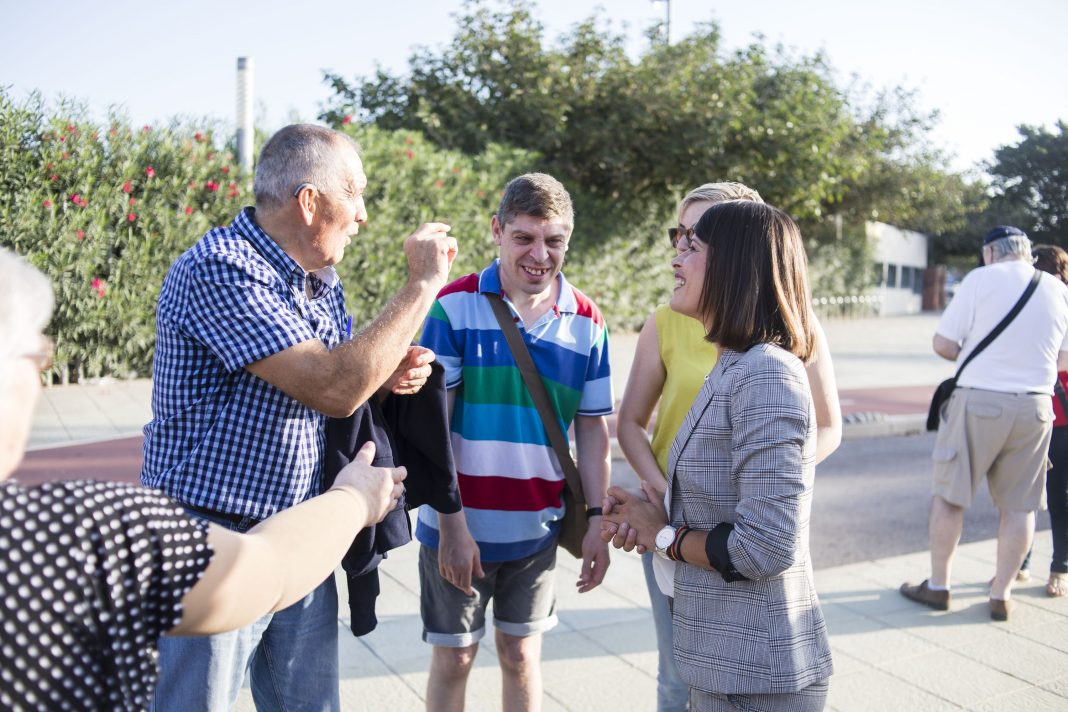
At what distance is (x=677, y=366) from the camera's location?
2.94 metres

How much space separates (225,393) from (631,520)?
1.06 meters

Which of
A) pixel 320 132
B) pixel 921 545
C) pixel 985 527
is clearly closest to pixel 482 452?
pixel 320 132

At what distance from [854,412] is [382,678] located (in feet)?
28.7

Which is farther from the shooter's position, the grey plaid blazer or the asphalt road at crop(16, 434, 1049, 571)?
the asphalt road at crop(16, 434, 1049, 571)

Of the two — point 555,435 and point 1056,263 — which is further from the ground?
point 1056,263

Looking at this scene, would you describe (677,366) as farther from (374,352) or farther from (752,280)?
(374,352)

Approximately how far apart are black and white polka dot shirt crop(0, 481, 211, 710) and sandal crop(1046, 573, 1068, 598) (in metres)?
5.13

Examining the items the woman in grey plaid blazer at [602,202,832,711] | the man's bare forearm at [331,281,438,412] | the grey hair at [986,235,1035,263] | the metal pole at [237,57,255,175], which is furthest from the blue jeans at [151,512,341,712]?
the metal pole at [237,57,255,175]

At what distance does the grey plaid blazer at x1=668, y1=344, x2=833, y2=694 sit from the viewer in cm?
200

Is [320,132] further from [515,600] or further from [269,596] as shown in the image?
[515,600]

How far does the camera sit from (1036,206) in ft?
154

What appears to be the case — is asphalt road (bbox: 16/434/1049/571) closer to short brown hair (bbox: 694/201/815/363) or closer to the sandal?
the sandal

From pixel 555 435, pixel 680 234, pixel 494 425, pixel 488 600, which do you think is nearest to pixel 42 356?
pixel 494 425

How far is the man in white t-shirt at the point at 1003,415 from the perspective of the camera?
186 inches
